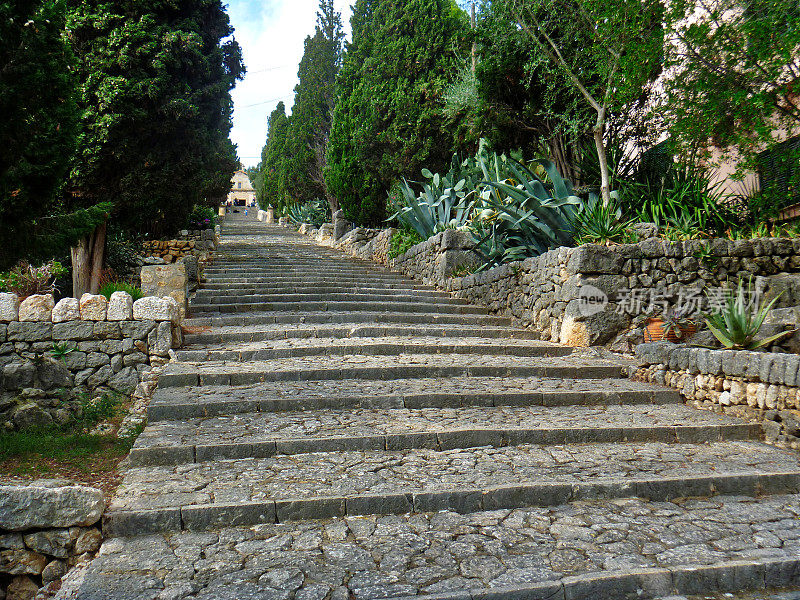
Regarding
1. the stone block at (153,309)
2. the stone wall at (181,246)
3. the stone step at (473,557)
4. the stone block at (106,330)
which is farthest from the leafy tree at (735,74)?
the stone wall at (181,246)

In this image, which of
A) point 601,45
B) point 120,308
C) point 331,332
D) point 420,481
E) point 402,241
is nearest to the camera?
point 420,481

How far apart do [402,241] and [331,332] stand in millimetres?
6757

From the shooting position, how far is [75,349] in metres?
6.32

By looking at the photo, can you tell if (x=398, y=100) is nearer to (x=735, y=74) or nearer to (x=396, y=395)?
(x=735, y=74)

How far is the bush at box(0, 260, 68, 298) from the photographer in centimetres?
866

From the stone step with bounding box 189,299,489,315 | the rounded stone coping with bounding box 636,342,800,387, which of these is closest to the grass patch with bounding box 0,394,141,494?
the stone step with bounding box 189,299,489,315

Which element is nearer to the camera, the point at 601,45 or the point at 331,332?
the point at 331,332

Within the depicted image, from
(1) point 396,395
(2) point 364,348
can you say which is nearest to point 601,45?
(2) point 364,348

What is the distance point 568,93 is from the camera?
10.3 m

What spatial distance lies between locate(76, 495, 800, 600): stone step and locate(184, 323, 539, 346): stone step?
4351mm

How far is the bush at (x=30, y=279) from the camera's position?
28.4ft

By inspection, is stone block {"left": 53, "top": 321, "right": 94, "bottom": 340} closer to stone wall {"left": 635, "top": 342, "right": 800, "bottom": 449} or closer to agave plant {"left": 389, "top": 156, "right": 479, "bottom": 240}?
stone wall {"left": 635, "top": 342, "right": 800, "bottom": 449}

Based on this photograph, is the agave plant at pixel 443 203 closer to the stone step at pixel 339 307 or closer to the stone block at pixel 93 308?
the stone step at pixel 339 307

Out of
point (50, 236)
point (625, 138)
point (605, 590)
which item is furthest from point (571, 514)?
point (625, 138)
